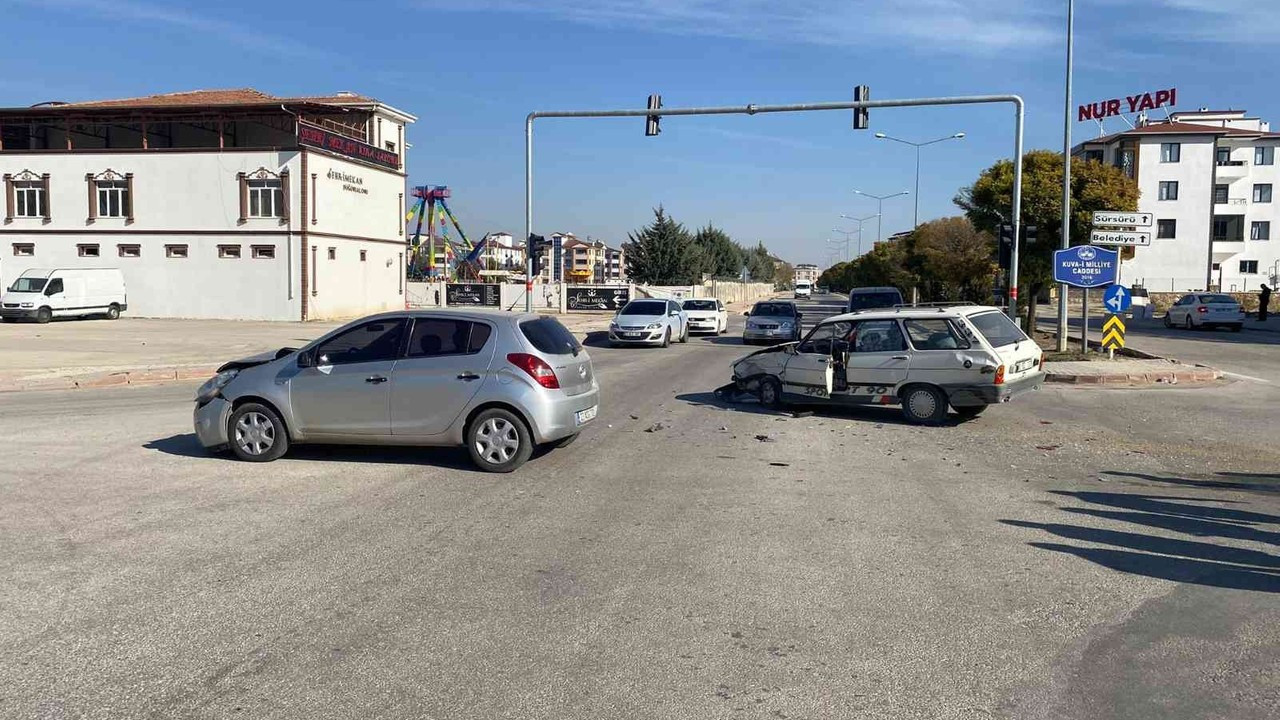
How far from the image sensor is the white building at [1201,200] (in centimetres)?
7231

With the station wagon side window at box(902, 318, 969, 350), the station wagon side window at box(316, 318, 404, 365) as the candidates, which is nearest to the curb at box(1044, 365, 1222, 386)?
the station wagon side window at box(902, 318, 969, 350)

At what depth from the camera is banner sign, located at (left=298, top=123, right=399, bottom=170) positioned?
42562 mm

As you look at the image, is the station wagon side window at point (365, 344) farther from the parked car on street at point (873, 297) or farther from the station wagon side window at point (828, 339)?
the parked car on street at point (873, 297)

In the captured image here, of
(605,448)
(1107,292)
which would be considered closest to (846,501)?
(605,448)

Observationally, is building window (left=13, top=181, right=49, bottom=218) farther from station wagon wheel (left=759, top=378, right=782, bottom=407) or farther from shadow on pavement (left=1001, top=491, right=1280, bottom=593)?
shadow on pavement (left=1001, top=491, right=1280, bottom=593)

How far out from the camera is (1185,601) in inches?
226

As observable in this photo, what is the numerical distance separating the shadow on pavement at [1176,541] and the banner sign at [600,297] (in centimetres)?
4848

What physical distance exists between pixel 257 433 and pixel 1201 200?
78.6 m

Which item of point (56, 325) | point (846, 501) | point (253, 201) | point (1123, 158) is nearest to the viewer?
point (846, 501)

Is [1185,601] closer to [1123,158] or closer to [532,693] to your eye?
[532,693]

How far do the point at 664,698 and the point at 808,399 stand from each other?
33.2ft

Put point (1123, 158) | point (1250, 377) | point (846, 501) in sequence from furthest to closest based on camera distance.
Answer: point (1123, 158), point (1250, 377), point (846, 501)

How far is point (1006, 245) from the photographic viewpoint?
81.4ft

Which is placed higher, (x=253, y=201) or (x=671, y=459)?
(x=253, y=201)
